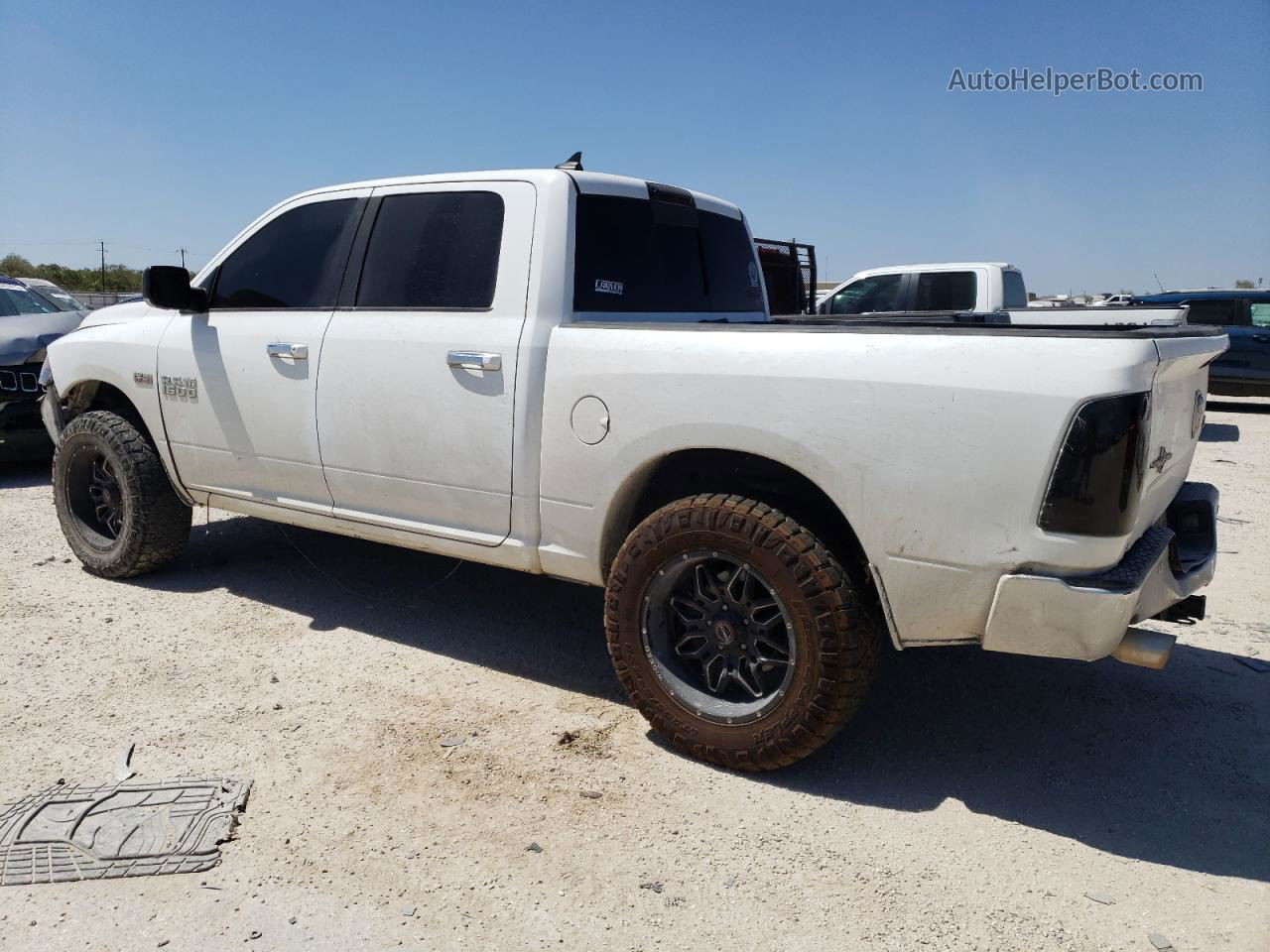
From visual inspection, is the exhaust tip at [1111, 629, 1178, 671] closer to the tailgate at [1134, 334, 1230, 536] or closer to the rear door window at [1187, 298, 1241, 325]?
the tailgate at [1134, 334, 1230, 536]

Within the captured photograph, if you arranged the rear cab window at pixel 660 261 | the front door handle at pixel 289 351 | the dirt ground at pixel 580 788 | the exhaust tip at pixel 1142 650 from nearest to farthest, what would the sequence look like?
the dirt ground at pixel 580 788 → the exhaust tip at pixel 1142 650 → the rear cab window at pixel 660 261 → the front door handle at pixel 289 351

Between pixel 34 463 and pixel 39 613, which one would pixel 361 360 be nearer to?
pixel 39 613

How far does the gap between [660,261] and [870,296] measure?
885cm

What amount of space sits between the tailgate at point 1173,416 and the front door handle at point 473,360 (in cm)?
217

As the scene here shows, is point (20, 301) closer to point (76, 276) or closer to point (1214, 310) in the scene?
point (1214, 310)

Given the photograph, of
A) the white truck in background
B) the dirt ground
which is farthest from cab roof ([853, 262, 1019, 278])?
the dirt ground

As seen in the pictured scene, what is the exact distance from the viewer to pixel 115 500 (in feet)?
17.1

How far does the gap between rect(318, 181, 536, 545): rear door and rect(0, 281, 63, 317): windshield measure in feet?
20.9

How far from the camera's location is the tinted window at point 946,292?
11.6m

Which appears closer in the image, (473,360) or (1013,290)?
(473,360)

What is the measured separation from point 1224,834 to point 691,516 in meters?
1.86

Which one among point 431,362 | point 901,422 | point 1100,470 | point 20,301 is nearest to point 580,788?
point 901,422

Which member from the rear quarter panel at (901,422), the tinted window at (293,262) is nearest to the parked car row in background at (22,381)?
the tinted window at (293,262)

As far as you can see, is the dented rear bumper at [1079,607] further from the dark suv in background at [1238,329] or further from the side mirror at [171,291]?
the dark suv in background at [1238,329]
